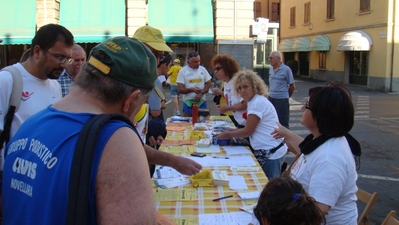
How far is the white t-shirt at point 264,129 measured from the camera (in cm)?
393

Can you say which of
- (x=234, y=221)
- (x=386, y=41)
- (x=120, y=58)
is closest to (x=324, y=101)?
(x=234, y=221)

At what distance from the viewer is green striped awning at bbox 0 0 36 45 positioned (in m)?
14.4

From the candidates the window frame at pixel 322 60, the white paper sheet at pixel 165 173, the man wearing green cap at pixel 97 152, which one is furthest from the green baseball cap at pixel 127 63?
the window frame at pixel 322 60

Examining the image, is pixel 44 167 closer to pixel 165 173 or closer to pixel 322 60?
pixel 165 173

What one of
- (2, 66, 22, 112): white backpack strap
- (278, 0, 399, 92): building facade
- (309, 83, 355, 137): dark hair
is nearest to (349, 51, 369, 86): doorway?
(278, 0, 399, 92): building facade

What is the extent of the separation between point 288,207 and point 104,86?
92 centimetres

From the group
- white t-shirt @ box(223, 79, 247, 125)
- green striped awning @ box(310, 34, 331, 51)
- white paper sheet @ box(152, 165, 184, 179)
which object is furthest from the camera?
green striped awning @ box(310, 34, 331, 51)

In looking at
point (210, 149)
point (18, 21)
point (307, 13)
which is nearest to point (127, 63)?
point (210, 149)

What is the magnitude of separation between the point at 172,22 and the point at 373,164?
1016 cm

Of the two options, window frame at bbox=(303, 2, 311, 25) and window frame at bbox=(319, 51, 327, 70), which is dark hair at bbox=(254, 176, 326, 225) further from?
window frame at bbox=(303, 2, 311, 25)

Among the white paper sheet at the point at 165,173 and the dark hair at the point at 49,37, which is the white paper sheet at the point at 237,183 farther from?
the dark hair at the point at 49,37

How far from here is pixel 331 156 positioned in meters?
2.11

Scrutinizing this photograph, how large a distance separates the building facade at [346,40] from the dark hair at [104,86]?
20.8 meters

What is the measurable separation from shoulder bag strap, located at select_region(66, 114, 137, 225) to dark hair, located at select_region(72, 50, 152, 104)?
0.18 meters
